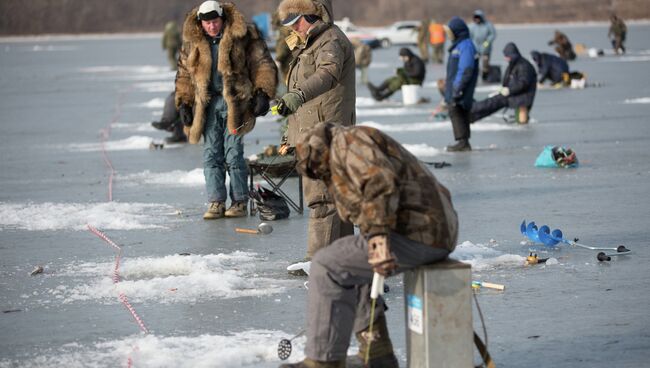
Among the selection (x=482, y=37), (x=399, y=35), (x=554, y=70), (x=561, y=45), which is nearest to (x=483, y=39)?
(x=482, y=37)

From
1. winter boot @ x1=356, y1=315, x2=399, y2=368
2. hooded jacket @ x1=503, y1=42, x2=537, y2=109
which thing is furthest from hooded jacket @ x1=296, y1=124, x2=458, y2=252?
hooded jacket @ x1=503, y1=42, x2=537, y2=109

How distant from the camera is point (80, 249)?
9562mm

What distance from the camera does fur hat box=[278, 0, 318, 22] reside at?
7820 millimetres

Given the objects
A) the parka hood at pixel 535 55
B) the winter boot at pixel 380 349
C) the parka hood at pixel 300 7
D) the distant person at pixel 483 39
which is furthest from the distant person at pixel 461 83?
the distant person at pixel 483 39

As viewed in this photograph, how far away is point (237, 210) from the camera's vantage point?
10844 mm

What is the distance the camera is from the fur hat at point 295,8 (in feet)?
25.7

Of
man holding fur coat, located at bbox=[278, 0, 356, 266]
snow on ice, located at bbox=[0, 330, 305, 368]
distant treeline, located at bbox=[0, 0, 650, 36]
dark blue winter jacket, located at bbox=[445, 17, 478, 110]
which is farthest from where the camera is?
distant treeline, located at bbox=[0, 0, 650, 36]

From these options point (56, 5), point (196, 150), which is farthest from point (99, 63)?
point (56, 5)

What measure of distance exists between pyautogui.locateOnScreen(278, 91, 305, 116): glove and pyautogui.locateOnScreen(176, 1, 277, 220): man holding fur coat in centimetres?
245

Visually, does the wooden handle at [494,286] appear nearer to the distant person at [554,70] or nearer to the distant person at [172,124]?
the distant person at [172,124]

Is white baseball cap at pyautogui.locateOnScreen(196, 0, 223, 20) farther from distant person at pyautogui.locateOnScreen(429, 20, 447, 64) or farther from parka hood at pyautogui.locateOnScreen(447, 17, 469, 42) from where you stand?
distant person at pyautogui.locateOnScreen(429, 20, 447, 64)

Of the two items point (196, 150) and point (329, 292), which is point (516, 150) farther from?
point (329, 292)

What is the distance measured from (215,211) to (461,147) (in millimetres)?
5610

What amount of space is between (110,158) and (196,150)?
115 centimetres
